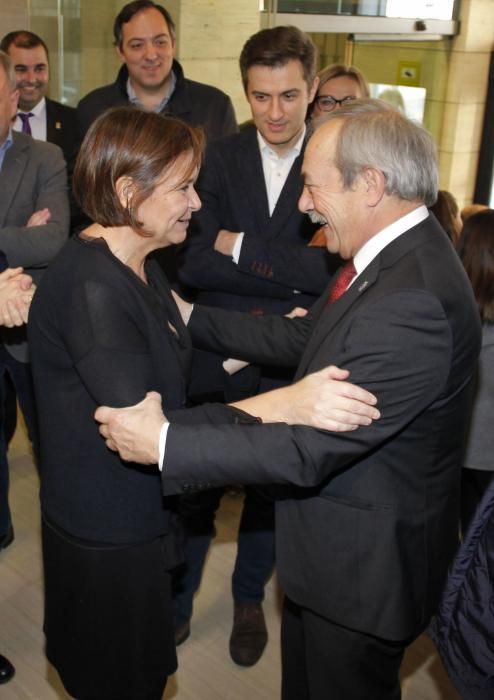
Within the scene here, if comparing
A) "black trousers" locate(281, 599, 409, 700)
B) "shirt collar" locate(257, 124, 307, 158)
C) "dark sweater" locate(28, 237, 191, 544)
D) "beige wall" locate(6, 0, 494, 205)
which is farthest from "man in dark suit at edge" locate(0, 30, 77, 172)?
"black trousers" locate(281, 599, 409, 700)

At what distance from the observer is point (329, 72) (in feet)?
12.6

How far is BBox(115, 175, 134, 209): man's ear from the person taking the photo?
1.86 meters

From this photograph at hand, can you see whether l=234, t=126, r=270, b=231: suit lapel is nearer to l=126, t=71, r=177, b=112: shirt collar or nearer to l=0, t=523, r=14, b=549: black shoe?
l=126, t=71, r=177, b=112: shirt collar

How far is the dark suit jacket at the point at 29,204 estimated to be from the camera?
10.0 ft

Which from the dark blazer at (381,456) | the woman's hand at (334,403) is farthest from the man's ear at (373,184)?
the woman's hand at (334,403)

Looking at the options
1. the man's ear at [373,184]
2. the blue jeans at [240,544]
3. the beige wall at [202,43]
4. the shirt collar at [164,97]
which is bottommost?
the blue jeans at [240,544]

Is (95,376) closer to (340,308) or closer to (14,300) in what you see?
(340,308)

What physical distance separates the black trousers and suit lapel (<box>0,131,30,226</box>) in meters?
1.98

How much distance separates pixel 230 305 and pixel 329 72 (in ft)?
4.95

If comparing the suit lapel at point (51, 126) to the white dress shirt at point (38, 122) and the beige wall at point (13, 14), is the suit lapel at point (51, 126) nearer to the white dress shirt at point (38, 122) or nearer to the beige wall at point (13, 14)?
the white dress shirt at point (38, 122)

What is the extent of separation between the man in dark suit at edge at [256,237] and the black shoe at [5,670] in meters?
0.63

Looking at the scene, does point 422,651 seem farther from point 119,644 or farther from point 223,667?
point 119,644

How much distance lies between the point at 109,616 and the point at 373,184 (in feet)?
4.12

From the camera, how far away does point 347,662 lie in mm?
2021
